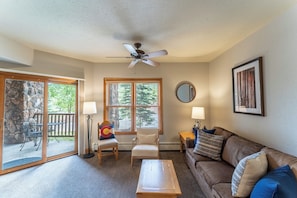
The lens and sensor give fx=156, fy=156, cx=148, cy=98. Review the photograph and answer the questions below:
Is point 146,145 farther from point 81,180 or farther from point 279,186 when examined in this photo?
point 279,186

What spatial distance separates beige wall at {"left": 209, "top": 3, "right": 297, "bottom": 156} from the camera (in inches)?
79.4

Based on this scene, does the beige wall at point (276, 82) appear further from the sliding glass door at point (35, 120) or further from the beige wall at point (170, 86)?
the sliding glass door at point (35, 120)

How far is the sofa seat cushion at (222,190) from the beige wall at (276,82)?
1.01 m

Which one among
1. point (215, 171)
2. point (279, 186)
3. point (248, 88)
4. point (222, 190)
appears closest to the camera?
point (279, 186)

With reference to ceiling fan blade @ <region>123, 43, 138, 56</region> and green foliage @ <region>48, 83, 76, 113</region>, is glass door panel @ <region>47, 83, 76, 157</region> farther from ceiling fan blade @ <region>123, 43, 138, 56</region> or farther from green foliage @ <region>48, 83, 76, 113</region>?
ceiling fan blade @ <region>123, 43, 138, 56</region>

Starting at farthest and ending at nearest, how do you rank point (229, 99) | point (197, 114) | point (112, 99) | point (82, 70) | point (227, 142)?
point (112, 99), point (82, 70), point (197, 114), point (229, 99), point (227, 142)

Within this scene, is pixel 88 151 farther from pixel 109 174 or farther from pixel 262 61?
pixel 262 61

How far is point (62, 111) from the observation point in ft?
13.9

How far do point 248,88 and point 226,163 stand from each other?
140cm

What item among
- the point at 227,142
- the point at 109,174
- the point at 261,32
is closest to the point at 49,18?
the point at 109,174

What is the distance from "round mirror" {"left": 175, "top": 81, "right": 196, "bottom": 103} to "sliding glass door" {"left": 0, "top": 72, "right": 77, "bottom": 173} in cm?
301

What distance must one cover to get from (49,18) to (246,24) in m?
2.98

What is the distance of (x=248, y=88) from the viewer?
2863mm

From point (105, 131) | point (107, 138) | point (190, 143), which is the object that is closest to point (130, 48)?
point (190, 143)
